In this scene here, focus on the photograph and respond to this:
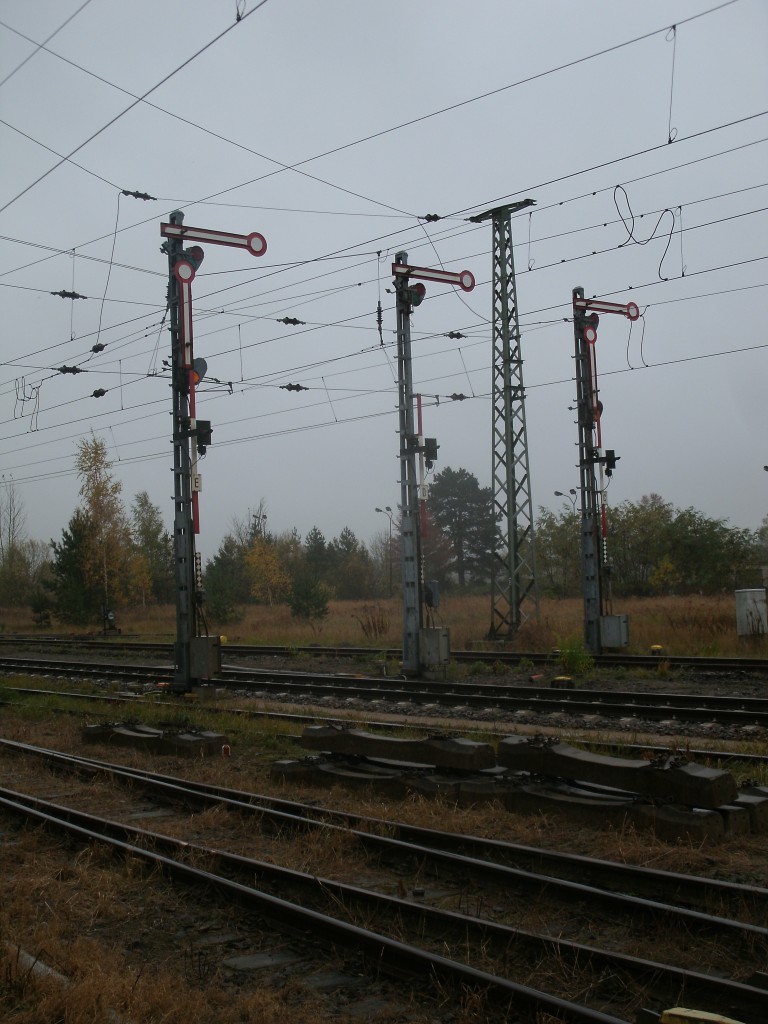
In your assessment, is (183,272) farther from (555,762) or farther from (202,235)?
(555,762)

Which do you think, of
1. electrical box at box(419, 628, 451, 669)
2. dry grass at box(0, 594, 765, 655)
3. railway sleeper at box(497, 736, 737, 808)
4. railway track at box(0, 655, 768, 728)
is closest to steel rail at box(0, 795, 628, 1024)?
railway sleeper at box(497, 736, 737, 808)

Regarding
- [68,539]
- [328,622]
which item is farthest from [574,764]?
[68,539]

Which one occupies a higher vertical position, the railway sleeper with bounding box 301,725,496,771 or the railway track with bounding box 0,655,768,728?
the railway sleeper with bounding box 301,725,496,771

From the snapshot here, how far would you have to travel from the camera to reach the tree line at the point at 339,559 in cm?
3878

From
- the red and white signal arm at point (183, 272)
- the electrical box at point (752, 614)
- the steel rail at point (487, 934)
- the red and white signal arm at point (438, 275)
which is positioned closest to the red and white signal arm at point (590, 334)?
the red and white signal arm at point (438, 275)

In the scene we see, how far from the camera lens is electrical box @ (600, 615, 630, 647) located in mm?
20188

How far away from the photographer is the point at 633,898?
5469mm

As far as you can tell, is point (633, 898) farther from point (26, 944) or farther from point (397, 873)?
point (26, 944)

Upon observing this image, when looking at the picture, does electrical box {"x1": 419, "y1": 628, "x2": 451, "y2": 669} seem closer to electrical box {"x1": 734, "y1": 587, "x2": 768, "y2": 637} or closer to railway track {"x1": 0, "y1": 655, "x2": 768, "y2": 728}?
railway track {"x1": 0, "y1": 655, "x2": 768, "y2": 728}

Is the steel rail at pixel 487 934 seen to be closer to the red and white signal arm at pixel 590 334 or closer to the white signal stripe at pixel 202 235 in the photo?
the white signal stripe at pixel 202 235

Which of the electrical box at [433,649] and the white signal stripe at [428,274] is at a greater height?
the white signal stripe at [428,274]

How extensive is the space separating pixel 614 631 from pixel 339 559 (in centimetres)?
4643

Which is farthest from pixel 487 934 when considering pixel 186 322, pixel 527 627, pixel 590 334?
pixel 527 627

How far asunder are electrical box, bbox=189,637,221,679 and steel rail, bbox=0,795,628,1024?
9335 mm
